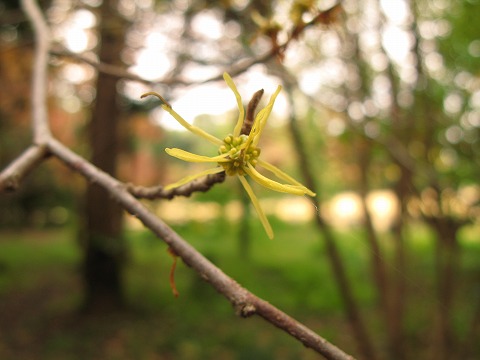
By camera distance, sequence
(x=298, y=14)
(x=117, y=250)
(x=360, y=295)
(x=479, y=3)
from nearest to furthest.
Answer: (x=298, y=14), (x=479, y=3), (x=117, y=250), (x=360, y=295)

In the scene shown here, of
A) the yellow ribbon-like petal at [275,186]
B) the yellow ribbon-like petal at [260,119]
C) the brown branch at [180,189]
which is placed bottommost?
the brown branch at [180,189]

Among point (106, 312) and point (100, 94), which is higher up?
point (100, 94)

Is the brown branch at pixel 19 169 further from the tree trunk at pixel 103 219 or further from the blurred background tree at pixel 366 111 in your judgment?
the tree trunk at pixel 103 219

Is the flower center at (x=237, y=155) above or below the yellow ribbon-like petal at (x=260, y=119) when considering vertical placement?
below

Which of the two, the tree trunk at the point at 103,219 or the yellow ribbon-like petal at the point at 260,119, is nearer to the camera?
the yellow ribbon-like petal at the point at 260,119

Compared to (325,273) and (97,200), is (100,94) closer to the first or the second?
(97,200)

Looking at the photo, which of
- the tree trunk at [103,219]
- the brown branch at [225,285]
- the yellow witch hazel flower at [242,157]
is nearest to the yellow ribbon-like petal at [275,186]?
the yellow witch hazel flower at [242,157]

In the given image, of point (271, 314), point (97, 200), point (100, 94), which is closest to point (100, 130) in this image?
point (100, 94)
